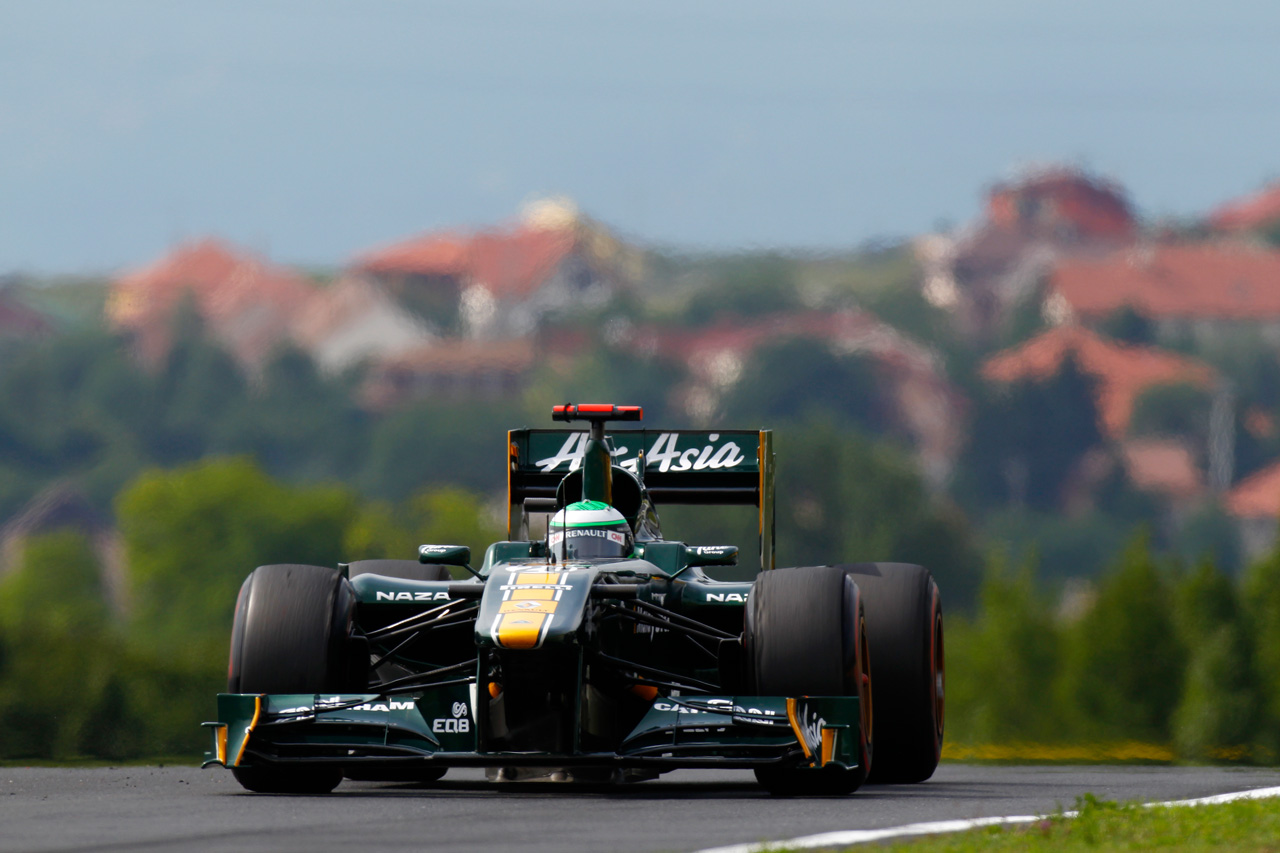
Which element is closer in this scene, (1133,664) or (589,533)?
(589,533)

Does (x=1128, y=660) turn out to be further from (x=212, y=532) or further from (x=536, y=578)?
(x=212, y=532)

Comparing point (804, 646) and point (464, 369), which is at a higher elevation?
point (464, 369)

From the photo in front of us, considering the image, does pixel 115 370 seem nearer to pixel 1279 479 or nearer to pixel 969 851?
pixel 1279 479

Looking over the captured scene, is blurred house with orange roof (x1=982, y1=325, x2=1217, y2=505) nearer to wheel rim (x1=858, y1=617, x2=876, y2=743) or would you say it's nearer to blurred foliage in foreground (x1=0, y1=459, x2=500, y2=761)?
blurred foliage in foreground (x1=0, y1=459, x2=500, y2=761)

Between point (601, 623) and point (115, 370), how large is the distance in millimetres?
131902

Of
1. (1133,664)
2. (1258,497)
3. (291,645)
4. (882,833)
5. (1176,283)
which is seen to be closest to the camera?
(882,833)

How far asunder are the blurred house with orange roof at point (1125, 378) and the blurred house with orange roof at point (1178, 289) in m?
4.01

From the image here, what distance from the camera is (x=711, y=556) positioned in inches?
619

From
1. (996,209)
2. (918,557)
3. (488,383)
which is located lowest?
(918,557)

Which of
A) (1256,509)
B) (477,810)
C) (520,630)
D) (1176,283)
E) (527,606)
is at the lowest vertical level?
(1256,509)

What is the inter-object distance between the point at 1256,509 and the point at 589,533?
125 metres

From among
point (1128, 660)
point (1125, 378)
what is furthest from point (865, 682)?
point (1125, 378)

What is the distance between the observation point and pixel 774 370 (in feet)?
404

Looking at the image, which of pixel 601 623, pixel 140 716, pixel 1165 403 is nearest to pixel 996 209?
pixel 1165 403
